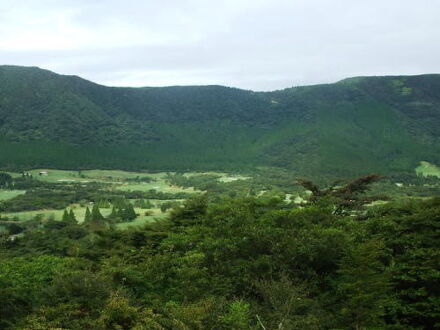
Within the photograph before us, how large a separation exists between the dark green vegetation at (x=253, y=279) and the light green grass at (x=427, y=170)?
127825mm

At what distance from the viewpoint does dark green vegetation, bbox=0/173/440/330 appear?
2195cm

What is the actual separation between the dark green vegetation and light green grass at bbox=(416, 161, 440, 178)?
419ft

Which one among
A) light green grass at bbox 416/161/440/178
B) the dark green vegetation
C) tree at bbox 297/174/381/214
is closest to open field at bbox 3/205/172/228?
tree at bbox 297/174/381/214

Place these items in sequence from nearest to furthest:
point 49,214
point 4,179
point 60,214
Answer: point 49,214 → point 60,214 → point 4,179

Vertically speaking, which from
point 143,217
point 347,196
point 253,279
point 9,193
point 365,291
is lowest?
point 9,193

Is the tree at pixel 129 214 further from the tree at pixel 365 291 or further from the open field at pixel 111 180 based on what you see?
the tree at pixel 365 291

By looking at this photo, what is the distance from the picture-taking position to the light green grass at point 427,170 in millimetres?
155250

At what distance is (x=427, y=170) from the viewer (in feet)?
534

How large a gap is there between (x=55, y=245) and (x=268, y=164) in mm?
140635

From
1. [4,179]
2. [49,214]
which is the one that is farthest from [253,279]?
[4,179]

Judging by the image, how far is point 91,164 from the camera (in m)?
174

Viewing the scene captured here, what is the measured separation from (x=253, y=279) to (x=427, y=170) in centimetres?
15119

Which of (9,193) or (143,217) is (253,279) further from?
(9,193)

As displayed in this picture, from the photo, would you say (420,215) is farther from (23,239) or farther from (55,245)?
(23,239)
